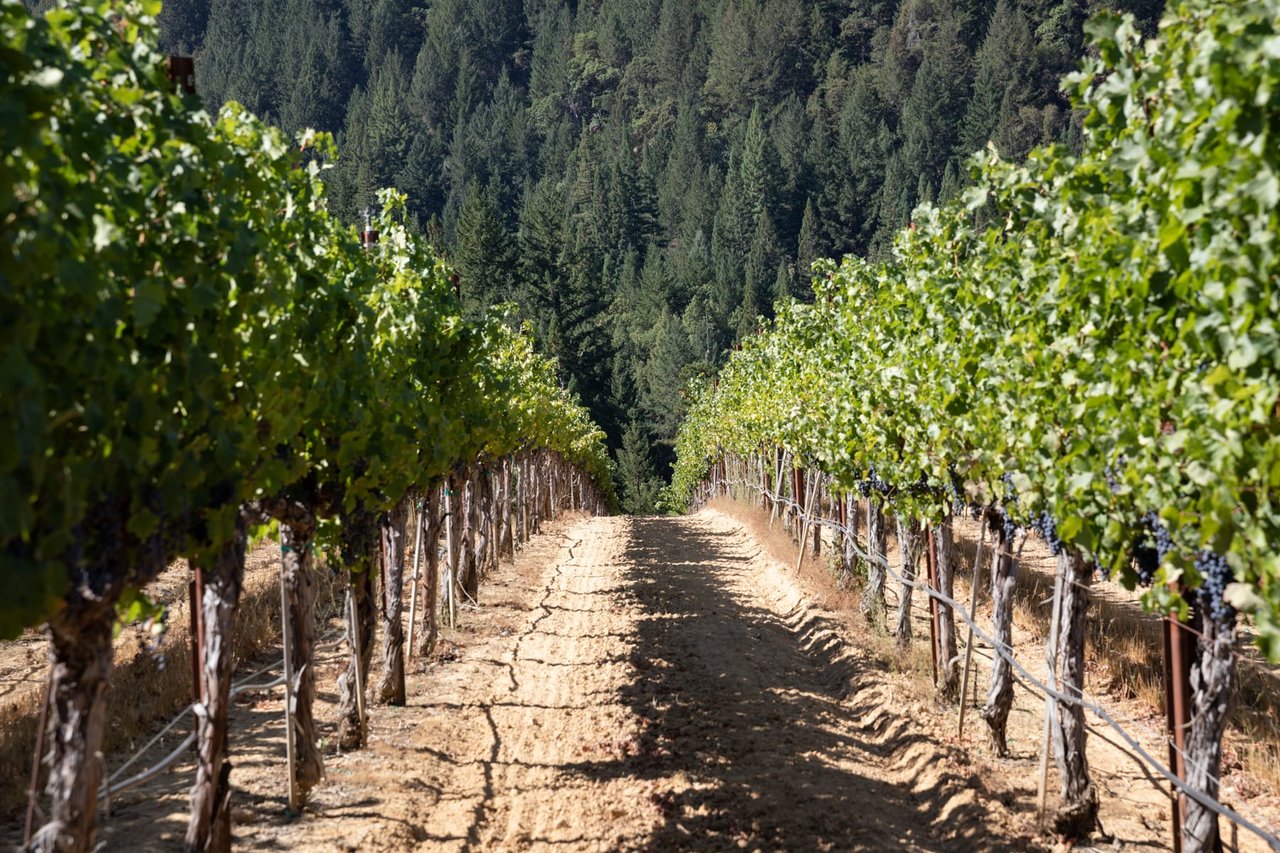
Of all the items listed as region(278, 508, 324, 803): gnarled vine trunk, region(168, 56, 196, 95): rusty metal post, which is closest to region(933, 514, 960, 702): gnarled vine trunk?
region(278, 508, 324, 803): gnarled vine trunk

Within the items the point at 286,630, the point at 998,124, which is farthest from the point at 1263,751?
the point at 998,124

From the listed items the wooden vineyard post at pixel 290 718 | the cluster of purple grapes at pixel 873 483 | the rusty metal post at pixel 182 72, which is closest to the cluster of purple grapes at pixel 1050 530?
the cluster of purple grapes at pixel 873 483

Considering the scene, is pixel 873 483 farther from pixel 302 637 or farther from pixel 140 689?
pixel 140 689

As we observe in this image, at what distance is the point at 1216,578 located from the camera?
15.1ft

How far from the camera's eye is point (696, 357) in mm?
77312

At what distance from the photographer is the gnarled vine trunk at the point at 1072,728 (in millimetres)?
6859

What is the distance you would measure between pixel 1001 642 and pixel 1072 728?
128 cm

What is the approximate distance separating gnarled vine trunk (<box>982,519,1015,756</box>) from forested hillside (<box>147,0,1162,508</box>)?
50823 mm

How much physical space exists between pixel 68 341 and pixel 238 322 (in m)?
1.42

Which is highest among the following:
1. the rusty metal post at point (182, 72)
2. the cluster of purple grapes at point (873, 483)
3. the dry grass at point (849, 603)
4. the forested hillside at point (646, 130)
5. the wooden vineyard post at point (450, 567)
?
the forested hillside at point (646, 130)

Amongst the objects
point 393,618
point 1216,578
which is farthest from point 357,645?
point 1216,578

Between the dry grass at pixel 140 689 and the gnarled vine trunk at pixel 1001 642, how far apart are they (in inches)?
200

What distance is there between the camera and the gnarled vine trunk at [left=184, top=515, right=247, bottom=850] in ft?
18.2

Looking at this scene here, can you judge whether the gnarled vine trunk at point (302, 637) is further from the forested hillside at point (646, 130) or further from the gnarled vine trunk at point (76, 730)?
the forested hillside at point (646, 130)
